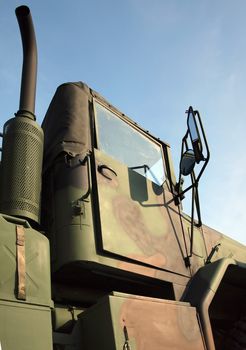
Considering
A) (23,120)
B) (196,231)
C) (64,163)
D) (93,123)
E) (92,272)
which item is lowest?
(92,272)

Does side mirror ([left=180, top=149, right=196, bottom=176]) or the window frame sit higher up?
the window frame

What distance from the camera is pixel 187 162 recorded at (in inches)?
171

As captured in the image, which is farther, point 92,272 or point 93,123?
point 93,123

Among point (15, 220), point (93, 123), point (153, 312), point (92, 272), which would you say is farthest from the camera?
point (93, 123)

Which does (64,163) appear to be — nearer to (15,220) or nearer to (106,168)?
(106,168)

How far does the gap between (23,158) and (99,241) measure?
2.72 feet

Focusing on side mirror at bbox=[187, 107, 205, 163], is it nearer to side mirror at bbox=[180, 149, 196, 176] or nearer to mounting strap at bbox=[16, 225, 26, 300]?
side mirror at bbox=[180, 149, 196, 176]

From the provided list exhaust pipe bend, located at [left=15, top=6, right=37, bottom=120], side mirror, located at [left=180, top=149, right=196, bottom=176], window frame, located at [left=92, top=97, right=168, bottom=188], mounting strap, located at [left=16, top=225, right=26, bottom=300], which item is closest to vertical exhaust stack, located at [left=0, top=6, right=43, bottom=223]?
exhaust pipe bend, located at [left=15, top=6, right=37, bottom=120]

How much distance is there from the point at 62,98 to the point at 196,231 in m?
1.85

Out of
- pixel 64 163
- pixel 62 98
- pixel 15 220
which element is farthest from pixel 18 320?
pixel 62 98

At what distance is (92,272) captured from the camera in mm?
3232

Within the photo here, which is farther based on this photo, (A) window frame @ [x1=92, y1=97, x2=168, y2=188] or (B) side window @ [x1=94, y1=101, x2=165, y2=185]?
(A) window frame @ [x1=92, y1=97, x2=168, y2=188]

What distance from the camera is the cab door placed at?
338 centimetres

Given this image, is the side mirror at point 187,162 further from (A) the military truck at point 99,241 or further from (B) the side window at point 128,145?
(B) the side window at point 128,145
